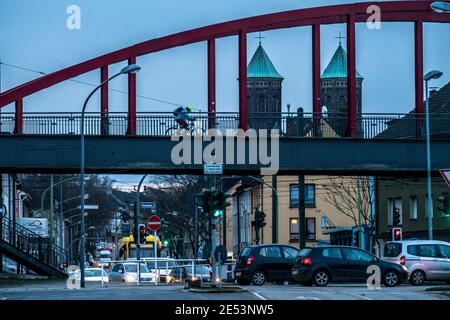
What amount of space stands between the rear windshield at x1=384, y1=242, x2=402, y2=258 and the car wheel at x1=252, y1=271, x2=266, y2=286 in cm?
436

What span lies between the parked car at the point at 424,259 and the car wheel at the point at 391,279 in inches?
101

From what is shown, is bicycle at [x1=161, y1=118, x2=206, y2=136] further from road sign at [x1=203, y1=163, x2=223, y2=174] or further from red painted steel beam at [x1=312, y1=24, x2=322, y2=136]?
road sign at [x1=203, y1=163, x2=223, y2=174]

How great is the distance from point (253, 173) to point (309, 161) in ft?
8.43

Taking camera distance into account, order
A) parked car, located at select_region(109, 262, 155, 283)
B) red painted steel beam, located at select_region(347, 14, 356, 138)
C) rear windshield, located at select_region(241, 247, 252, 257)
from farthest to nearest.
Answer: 1. parked car, located at select_region(109, 262, 155, 283)
2. red painted steel beam, located at select_region(347, 14, 356, 138)
3. rear windshield, located at select_region(241, 247, 252, 257)

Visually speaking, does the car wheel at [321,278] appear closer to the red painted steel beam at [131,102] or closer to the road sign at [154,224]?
the red painted steel beam at [131,102]

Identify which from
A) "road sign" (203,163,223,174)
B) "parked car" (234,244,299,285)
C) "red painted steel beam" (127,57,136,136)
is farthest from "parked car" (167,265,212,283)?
"road sign" (203,163,223,174)

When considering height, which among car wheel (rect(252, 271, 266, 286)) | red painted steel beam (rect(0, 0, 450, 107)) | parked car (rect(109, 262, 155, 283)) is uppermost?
red painted steel beam (rect(0, 0, 450, 107))

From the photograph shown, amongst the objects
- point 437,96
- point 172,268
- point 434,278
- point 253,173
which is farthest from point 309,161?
point 437,96

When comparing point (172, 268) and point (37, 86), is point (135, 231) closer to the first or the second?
point (172, 268)

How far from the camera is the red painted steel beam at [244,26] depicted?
38438 mm

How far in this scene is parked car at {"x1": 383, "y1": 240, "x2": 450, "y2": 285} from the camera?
3600 cm

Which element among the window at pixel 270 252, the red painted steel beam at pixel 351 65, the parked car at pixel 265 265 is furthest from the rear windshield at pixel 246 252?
the red painted steel beam at pixel 351 65

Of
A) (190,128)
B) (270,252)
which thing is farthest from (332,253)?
(190,128)
